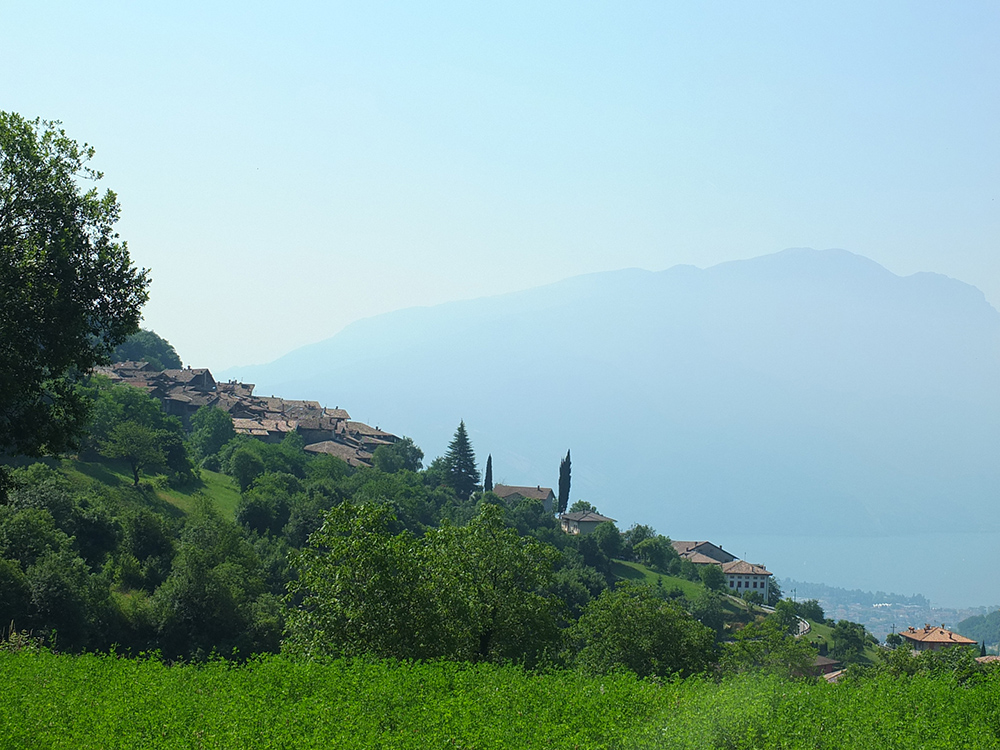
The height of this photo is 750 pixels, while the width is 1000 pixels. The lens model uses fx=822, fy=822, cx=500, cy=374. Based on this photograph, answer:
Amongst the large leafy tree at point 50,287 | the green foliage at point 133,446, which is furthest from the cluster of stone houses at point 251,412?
the large leafy tree at point 50,287

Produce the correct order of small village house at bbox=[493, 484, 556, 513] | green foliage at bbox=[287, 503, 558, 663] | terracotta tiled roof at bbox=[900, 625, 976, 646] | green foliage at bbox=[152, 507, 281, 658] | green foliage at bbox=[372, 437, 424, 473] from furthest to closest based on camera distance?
small village house at bbox=[493, 484, 556, 513] < green foliage at bbox=[372, 437, 424, 473] < terracotta tiled roof at bbox=[900, 625, 976, 646] < green foliage at bbox=[152, 507, 281, 658] < green foliage at bbox=[287, 503, 558, 663]

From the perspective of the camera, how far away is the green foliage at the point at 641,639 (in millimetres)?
32594

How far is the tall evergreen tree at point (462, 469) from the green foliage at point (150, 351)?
171ft

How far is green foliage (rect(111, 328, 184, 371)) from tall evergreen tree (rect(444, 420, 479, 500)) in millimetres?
52243

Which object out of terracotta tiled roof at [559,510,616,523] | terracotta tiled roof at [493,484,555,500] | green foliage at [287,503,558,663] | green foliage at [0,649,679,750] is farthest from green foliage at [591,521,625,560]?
green foliage at [0,649,679,750]

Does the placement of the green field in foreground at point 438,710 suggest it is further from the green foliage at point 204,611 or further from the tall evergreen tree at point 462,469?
the tall evergreen tree at point 462,469

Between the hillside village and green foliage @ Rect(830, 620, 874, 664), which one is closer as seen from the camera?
green foliage @ Rect(830, 620, 874, 664)

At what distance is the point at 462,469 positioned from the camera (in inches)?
5226

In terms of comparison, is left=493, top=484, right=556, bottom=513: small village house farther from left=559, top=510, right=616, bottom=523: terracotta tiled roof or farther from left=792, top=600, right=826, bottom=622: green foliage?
left=792, top=600, right=826, bottom=622: green foliage

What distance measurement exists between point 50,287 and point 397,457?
361 ft

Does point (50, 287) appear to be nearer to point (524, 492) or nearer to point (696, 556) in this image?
point (524, 492)

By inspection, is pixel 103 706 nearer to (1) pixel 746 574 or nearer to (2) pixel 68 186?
(2) pixel 68 186

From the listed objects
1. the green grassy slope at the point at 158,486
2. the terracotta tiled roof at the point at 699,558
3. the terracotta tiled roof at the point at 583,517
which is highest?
the green grassy slope at the point at 158,486

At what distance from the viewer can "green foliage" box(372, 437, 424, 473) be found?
121 metres
